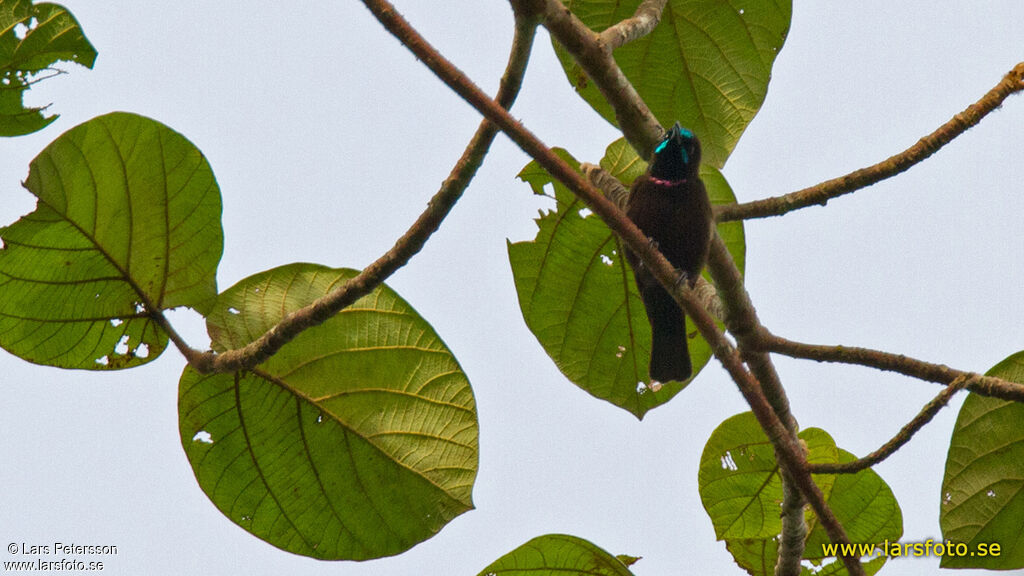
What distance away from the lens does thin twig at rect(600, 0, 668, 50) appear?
221cm

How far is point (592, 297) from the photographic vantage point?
2922 mm

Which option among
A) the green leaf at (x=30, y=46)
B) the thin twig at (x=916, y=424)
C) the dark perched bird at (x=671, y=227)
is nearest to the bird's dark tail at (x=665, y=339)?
the dark perched bird at (x=671, y=227)

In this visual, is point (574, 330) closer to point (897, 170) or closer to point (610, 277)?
point (610, 277)

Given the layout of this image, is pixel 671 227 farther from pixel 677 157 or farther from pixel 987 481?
pixel 987 481

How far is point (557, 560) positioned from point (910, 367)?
47.4 inches

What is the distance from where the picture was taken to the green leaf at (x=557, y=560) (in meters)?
2.65

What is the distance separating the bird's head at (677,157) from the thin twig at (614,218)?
31.3 inches

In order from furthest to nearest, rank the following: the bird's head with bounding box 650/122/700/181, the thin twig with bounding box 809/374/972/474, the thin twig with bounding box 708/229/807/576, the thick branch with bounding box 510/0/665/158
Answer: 1. the bird's head with bounding box 650/122/700/181
2. the thin twig with bounding box 708/229/807/576
3. the thick branch with bounding box 510/0/665/158
4. the thin twig with bounding box 809/374/972/474

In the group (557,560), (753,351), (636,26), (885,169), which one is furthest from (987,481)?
(636,26)

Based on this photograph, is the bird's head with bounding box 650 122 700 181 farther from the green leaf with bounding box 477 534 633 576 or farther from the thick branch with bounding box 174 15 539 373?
the green leaf with bounding box 477 534 633 576

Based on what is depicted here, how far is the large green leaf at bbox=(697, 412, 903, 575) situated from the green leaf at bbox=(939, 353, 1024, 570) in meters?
0.70

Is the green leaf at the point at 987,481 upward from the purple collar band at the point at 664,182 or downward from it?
downward

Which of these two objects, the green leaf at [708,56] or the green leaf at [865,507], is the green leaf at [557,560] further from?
the green leaf at [708,56]

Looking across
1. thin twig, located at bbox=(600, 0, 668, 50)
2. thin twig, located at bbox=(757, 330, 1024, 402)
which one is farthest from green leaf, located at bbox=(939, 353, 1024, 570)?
thin twig, located at bbox=(600, 0, 668, 50)
